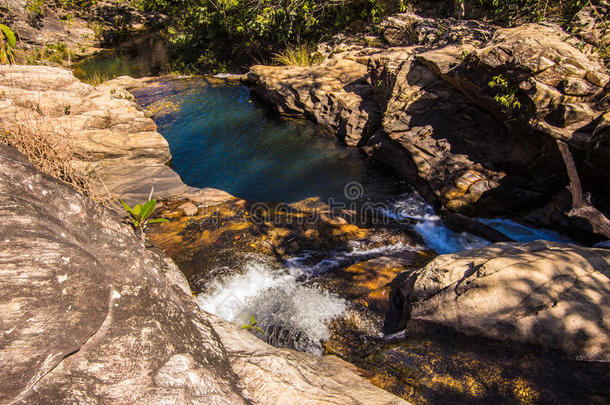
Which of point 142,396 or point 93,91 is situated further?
point 93,91

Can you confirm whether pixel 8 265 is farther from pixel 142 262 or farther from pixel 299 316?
pixel 299 316

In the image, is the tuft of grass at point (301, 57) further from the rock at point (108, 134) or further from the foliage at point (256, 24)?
the rock at point (108, 134)

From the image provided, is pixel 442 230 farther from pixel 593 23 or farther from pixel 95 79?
pixel 95 79

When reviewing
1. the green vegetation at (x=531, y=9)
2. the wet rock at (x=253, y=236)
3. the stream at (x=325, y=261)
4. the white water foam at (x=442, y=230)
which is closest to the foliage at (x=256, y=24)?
the green vegetation at (x=531, y=9)

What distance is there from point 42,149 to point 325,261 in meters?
3.65

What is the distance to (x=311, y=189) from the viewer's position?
7.12m

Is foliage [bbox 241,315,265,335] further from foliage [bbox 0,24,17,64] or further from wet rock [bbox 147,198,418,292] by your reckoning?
foliage [bbox 0,24,17,64]

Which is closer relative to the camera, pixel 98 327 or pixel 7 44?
pixel 98 327

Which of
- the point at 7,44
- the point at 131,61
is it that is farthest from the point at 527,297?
the point at 131,61

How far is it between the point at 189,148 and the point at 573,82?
8606 millimetres

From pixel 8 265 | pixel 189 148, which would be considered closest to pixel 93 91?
pixel 189 148

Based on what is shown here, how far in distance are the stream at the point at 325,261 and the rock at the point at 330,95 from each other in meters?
0.47

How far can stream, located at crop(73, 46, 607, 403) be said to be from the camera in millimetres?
2502

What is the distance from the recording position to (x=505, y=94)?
5363 millimetres
